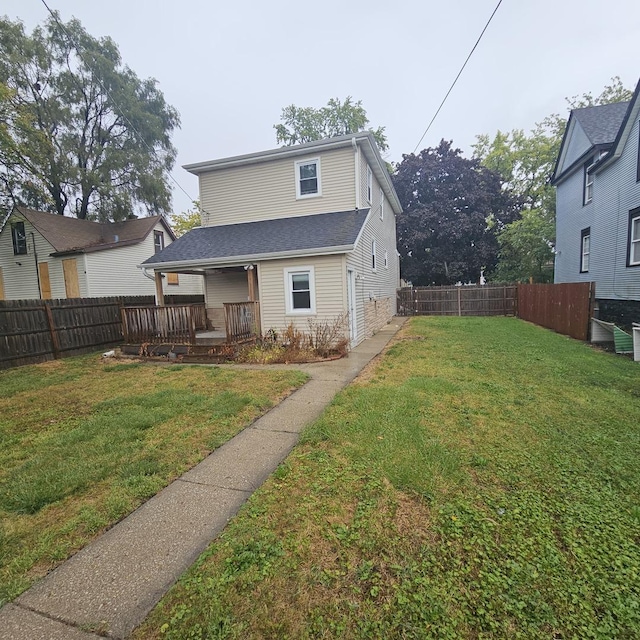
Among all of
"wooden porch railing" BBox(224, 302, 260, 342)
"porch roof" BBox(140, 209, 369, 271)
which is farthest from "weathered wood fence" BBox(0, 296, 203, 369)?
"wooden porch railing" BBox(224, 302, 260, 342)

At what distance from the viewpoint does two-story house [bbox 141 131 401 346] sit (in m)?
9.07

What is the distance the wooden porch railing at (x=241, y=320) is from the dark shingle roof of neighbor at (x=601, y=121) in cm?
1406

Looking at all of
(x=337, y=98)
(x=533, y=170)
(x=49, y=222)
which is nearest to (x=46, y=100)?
(x=49, y=222)

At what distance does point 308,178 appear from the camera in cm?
1102

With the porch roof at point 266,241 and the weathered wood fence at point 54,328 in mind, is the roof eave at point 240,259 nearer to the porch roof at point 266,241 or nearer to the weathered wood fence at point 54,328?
the porch roof at point 266,241

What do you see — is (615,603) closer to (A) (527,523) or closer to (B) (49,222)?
(A) (527,523)

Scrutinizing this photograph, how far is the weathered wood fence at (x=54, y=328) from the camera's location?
8.54 metres

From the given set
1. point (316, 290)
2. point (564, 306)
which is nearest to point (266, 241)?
point (316, 290)

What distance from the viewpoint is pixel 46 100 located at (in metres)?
21.3

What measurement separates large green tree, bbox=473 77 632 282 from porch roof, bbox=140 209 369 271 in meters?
14.5

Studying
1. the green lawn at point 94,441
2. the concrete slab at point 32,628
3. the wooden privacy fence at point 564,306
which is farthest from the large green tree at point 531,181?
the concrete slab at point 32,628

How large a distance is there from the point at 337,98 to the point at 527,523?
29594 mm

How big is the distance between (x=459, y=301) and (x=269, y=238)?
13.6m

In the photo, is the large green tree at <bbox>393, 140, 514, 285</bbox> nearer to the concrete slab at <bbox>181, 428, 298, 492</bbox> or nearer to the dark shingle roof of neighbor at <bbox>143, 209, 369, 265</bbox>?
the dark shingle roof of neighbor at <bbox>143, 209, 369, 265</bbox>
